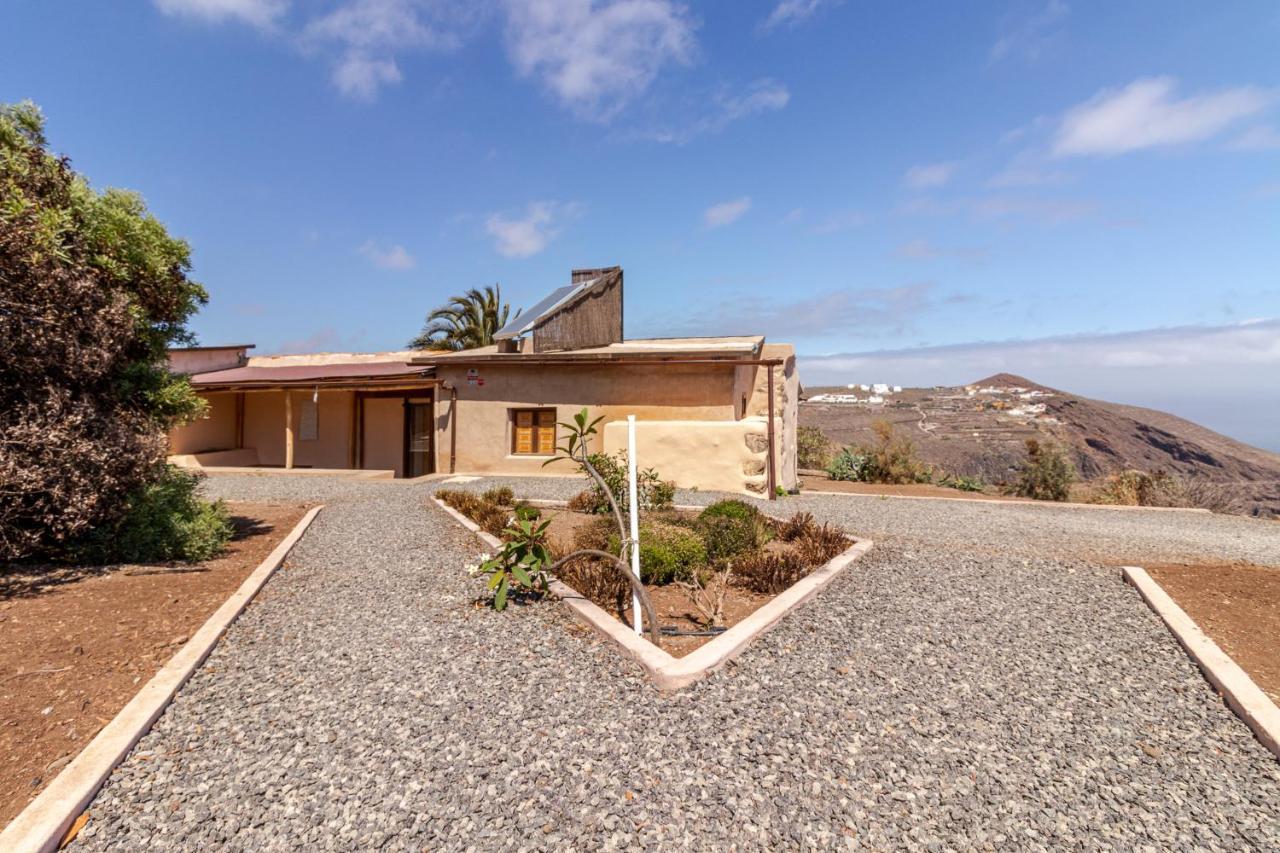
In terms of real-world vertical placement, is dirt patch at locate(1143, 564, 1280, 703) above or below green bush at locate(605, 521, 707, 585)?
below

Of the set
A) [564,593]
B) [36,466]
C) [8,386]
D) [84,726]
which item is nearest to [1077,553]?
[564,593]

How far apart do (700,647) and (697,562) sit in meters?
2.08

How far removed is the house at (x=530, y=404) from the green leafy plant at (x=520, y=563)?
24.4ft

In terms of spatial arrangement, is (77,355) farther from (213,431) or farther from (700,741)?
(213,431)

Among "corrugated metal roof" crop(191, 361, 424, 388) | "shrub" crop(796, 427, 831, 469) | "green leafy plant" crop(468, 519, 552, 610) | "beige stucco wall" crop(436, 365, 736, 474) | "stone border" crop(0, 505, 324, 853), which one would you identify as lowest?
"stone border" crop(0, 505, 324, 853)

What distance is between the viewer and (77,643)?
3883 millimetres

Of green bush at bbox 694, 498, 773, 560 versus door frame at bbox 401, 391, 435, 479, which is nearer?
green bush at bbox 694, 498, 773, 560

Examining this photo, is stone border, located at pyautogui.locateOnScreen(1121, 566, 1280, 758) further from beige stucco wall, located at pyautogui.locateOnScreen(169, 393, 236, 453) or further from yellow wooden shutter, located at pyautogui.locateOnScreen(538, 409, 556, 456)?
beige stucco wall, located at pyautogui.locateOnScreen(169, 393, 236, 453)

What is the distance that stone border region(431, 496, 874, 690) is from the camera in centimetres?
357

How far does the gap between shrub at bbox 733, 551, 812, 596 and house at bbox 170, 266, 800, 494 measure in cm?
590

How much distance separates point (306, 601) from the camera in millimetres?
5133

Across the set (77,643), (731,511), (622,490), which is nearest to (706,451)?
(622,490)

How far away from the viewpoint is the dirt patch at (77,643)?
9.27 feet

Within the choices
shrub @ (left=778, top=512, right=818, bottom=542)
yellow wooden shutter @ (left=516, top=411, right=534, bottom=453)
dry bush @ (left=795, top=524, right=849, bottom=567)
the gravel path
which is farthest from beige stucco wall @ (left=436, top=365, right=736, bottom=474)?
the gravel path
